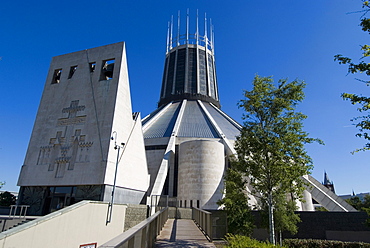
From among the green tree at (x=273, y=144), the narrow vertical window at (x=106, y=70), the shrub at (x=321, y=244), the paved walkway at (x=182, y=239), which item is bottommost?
the shrub at (x=321, y=244)

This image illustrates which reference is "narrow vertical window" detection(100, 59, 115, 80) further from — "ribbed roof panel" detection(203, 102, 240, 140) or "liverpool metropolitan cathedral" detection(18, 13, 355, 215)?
"ribbed roof panel" detection(203, 102, 240, 140)

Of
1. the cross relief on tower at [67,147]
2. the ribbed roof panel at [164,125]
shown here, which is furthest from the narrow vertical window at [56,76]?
the ribbed roof panel at [164,125]

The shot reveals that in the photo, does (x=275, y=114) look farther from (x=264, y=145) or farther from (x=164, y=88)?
(x=164, y=88)

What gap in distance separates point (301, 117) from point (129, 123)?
48.6 feet

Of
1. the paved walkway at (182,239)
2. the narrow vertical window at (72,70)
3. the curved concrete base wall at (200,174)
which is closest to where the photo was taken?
the paved walkway at (182,239)

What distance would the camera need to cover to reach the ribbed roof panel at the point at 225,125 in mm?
33316

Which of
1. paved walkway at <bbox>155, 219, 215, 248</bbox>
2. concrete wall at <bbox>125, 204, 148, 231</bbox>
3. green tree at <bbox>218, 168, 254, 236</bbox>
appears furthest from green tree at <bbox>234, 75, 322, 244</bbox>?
concrete wall at <bbox>125, 204, 148, 231</bbox>

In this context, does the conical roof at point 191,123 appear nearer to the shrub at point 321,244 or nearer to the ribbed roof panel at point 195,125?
the ribbed roof panel at point 195,125

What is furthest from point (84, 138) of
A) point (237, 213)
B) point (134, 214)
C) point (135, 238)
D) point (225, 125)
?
point (225, 125)

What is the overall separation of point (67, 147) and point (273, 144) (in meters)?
16.1

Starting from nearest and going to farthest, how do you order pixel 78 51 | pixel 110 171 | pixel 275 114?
pixel 275 114
pixel 110 171
pixel 78 51

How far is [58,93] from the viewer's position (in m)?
21.1

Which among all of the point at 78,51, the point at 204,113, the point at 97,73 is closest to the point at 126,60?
the point at 97,73

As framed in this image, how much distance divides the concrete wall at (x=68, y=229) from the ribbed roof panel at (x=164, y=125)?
1672 cm
